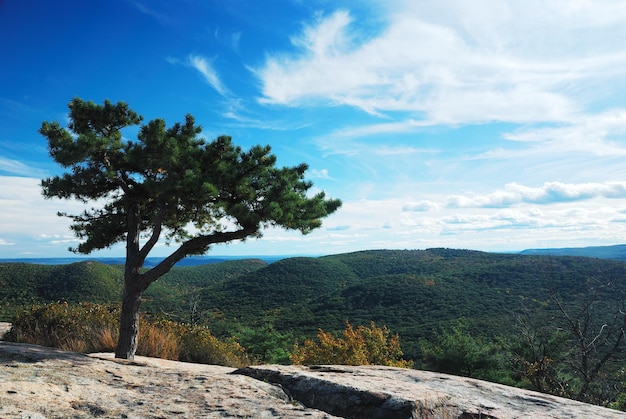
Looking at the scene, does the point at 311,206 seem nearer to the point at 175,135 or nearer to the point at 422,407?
the point at 175,135

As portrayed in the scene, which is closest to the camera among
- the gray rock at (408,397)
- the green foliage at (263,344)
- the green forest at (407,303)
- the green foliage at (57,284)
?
the gray rock at (408,397)

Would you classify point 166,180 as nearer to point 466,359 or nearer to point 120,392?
point 120,392

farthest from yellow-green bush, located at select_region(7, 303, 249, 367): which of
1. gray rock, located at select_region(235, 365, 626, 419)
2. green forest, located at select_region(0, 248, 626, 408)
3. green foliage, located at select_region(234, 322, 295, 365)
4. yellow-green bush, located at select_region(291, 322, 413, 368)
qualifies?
green foliage, located at select_region(234, 322, 295, 365)

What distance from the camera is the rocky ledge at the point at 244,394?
14.9 ft

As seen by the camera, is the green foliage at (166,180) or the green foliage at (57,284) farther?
the green foliage at (57,284)

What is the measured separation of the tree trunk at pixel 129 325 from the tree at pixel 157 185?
2 centimetres

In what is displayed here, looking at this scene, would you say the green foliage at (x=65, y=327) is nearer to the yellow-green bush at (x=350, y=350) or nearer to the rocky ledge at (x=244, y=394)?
the rocky ledge at (x=244, y=394)

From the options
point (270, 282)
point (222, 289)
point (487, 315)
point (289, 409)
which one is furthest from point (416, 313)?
point (289, 409)

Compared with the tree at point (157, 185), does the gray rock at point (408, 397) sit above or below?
below

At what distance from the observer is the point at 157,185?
788cm

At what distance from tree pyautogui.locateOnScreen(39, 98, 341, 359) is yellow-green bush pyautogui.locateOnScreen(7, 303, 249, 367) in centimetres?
212

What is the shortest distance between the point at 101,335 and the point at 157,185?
192 inches

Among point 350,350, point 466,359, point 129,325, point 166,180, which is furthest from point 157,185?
point 466,359

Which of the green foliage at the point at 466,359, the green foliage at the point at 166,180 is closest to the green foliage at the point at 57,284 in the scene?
the green foliage at the point at 466,359
